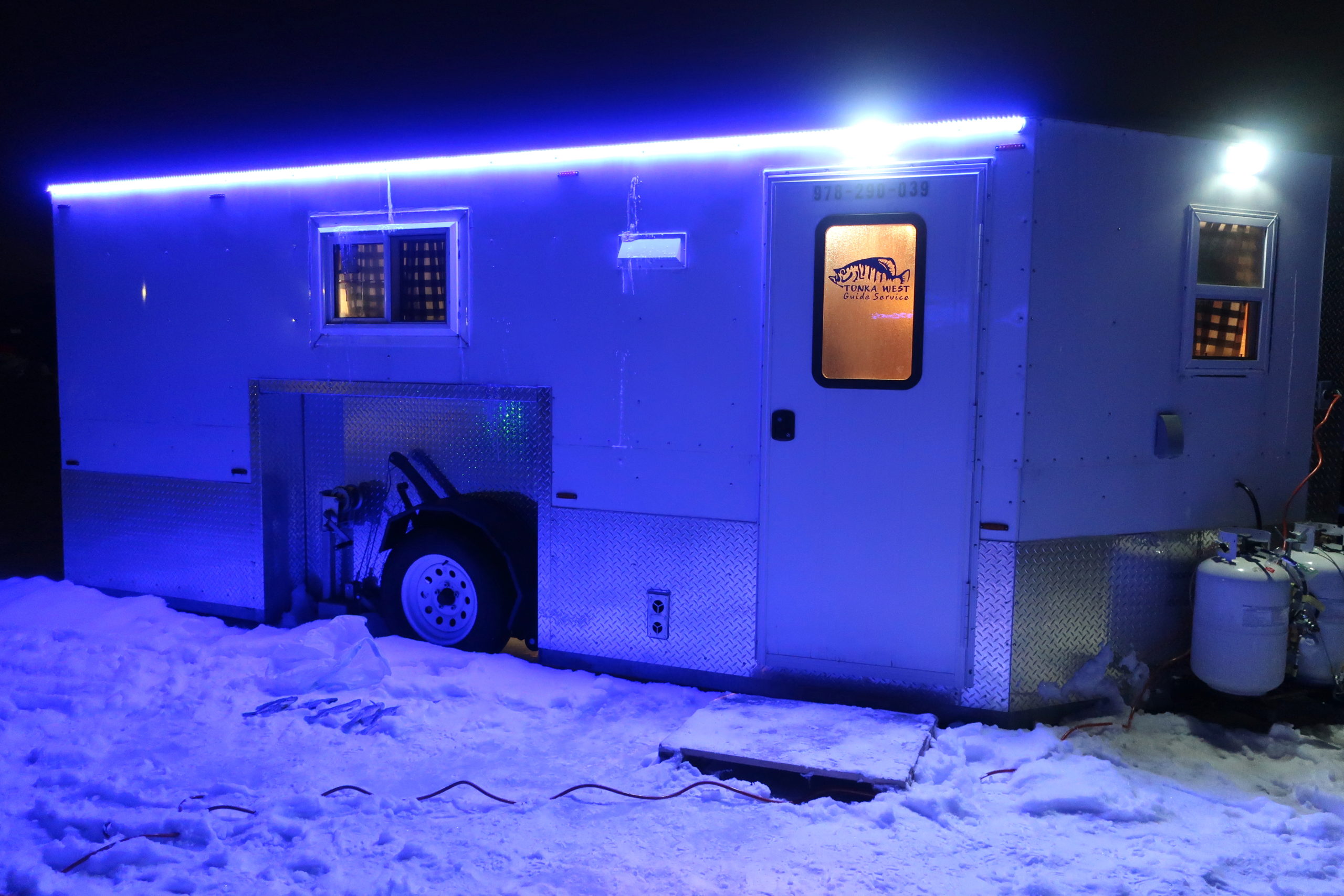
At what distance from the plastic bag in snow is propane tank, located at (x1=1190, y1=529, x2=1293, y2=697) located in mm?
3990

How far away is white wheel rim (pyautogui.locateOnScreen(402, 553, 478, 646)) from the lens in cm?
547

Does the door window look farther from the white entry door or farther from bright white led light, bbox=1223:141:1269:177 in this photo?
bright white led light, bbox=1223:141:1269:177

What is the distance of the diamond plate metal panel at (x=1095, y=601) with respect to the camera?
4.30 metres

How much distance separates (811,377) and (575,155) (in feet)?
5.64

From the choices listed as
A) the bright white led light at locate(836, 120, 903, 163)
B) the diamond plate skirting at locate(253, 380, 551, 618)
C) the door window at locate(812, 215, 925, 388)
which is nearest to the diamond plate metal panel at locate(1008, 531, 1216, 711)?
the door window at locate(812, 215, 925, 388)

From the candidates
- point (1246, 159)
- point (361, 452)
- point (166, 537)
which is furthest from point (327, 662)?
point (1246, 159)

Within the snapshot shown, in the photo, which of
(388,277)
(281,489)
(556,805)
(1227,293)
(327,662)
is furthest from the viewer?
Result: (281,489)

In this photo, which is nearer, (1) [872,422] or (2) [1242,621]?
(2) [1242,621]

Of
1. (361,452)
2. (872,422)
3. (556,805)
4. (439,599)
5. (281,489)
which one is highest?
(872,422)

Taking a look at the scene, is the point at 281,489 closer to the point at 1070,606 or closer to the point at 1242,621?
the point at 1070,606

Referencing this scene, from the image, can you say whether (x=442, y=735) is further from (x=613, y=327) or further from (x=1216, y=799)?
(x=1216, y=799)

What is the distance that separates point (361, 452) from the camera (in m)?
6.11

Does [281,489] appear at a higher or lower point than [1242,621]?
higher

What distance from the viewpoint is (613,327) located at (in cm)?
491
